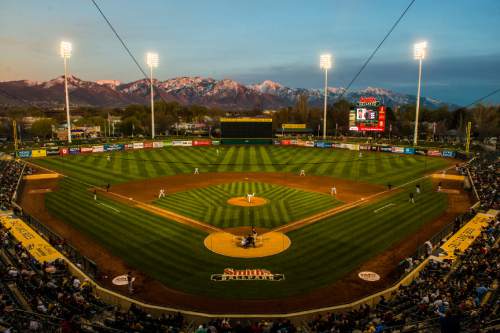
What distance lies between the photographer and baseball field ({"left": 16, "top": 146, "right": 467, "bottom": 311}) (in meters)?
19.3

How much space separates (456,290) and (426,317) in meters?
2.94

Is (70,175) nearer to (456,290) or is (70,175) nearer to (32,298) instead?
(32,298)

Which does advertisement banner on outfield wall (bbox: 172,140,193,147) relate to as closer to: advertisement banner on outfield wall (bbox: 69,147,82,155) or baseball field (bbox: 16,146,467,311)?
advertisement banner on outfield wall (bbox: 69,147,82,155)

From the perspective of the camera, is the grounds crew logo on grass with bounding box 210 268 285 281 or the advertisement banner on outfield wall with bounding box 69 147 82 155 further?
the advertisement banner on outfield wall with bounding box 69 147 82 155

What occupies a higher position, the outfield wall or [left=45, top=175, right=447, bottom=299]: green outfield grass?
the outfield wall

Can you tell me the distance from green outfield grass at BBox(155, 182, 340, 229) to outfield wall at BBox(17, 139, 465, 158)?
3145cm

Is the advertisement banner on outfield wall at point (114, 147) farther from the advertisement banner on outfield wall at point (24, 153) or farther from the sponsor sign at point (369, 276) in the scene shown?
the sponsor sign at point (369, 276)

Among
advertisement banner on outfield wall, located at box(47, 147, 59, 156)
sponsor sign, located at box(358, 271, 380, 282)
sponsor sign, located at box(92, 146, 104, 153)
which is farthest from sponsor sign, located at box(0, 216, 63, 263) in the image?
sponsor sign, located at box(92, 146, 104, 153)

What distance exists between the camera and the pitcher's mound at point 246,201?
32906 millimetres

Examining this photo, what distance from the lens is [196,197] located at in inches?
1422

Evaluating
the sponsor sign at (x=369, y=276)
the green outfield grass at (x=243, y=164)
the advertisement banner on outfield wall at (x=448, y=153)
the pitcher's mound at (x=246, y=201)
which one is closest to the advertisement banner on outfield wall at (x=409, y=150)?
the green outfield grass at (x=243, y=164)

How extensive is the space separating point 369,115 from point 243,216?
48.1 meters

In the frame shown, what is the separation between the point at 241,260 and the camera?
21.1m

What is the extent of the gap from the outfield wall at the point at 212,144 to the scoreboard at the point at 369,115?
530cm
